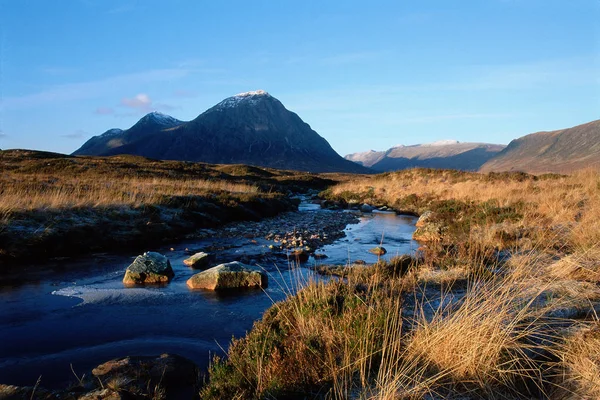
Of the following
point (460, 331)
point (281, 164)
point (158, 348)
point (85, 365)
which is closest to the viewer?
point (460, 331)

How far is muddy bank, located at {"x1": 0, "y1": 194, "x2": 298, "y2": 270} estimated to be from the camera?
1112 cm

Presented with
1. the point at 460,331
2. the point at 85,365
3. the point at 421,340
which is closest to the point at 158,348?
the point at 85,365

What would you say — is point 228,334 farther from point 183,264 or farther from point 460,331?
point 183,264

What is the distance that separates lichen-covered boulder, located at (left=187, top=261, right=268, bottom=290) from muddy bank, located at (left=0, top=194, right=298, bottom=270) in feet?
17.6

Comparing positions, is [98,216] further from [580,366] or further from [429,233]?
[580,366]

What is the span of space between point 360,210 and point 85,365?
22966mm

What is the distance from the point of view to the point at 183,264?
423 inches

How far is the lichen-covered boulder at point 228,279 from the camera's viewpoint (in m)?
8.50

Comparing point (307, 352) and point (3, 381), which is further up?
point (307, 352)

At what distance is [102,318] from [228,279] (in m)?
2.59

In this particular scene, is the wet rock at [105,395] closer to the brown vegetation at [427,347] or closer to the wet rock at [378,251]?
the brown vegetation at [427,347]

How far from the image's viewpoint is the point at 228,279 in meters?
8.57

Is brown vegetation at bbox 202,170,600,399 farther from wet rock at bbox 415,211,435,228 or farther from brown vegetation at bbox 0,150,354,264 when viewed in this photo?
wet rock at bbox 415,211,435,228

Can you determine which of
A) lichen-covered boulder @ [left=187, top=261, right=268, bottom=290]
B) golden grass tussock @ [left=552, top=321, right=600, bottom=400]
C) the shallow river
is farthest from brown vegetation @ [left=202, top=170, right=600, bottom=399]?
lichen-covered boulder @ [left=187, top=261, right=268, bottom=290]
